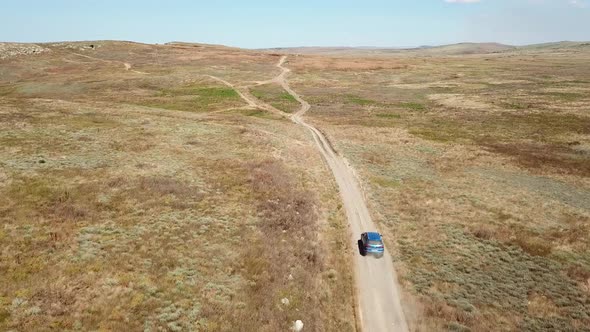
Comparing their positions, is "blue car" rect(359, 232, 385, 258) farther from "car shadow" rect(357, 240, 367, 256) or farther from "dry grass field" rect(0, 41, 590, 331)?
"dry grass field" rect(0, 41, 590, 331)

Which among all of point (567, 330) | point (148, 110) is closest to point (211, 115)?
point (148, 110)

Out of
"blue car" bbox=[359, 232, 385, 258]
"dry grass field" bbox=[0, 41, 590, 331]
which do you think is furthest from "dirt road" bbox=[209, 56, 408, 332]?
"dry grass field" bbox=[0, 41, 590, 331]

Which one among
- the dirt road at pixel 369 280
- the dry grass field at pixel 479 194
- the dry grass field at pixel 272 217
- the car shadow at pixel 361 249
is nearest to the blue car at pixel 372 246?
the car shadow at pixel 361 249

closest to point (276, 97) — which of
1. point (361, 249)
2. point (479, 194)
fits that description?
point (479, 194)

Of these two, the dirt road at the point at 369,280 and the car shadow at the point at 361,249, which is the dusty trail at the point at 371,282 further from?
the car shadow at the point at 361,249

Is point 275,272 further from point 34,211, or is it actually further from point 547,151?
point 547,151
